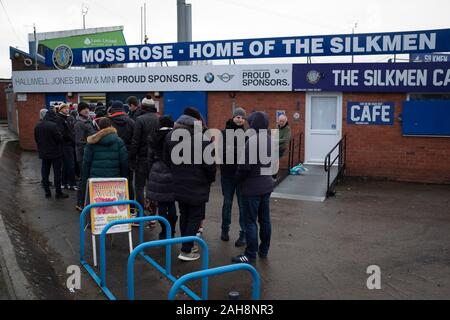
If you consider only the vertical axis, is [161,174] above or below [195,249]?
above

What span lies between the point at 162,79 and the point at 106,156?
735 centimetres

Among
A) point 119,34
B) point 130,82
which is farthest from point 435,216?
point 119,34

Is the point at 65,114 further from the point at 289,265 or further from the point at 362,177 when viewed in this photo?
the point at 362,177

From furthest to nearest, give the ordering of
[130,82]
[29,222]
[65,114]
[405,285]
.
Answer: [130,82] → [65,114] → [29,222] → [405,285]

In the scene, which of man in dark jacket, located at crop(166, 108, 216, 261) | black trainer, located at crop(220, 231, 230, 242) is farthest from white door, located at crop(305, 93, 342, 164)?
man in dark jacket, located at crop(166, 108, 216, 261)

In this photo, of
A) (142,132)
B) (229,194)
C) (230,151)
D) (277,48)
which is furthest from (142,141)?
(277,48)

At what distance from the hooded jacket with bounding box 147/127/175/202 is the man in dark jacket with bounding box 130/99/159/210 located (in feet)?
2.30

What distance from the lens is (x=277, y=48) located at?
12531 mm

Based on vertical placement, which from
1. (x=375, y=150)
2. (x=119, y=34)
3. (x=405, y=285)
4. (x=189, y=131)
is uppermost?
(x=119, y=34)

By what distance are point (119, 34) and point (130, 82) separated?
18.8 m

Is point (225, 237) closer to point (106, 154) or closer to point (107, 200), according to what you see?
point (107, 200)

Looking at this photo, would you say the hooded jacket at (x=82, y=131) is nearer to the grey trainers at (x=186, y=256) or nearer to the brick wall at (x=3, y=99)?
the grey trainers at (x=186, y=256)

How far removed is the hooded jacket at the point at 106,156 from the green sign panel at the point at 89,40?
23.7 meters

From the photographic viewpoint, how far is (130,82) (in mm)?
14062
